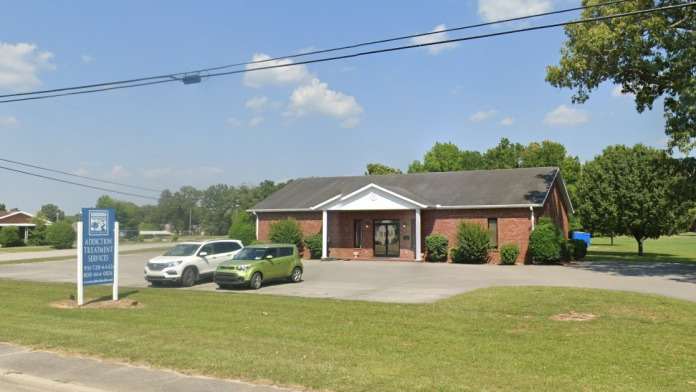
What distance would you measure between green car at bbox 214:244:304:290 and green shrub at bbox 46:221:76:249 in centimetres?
4804

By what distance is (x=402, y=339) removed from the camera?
10.3 meters

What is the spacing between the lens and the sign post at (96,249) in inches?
621

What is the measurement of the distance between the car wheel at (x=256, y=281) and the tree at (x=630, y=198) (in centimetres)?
2921

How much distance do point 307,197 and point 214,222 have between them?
11218cm

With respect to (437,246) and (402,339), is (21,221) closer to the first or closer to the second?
(437,246)

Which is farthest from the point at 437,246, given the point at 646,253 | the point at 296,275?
the point at 646,253

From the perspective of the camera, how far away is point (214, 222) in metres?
147

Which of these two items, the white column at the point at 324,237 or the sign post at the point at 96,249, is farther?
the white column at the point at 324,237

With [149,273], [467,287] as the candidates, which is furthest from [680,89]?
[149,273]

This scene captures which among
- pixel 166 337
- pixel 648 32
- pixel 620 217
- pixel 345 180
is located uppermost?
pixel 648 32

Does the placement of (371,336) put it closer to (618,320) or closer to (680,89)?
(618,320)

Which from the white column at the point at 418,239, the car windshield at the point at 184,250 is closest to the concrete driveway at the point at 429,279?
the car windshield at the point at 184,250

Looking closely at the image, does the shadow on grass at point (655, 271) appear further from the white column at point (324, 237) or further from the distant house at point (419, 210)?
the white column at point (324, 237)

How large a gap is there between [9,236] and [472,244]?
2468 inches
